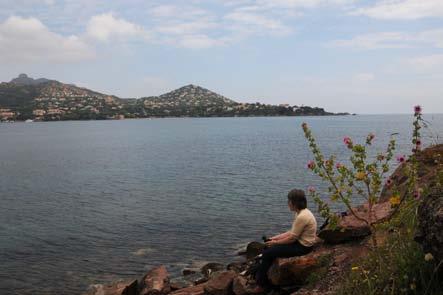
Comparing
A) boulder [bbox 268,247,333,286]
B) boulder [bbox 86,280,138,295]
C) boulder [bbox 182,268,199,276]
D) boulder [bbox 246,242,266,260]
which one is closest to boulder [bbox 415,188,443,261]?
boulder [bbox 268,247,333,286]

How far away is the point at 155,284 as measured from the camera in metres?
15.1

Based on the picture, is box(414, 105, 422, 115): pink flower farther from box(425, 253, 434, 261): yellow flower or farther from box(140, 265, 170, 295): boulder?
box(140, 265, 170, 295): boulder

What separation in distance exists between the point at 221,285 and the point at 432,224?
309 inches

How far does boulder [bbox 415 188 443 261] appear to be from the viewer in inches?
195

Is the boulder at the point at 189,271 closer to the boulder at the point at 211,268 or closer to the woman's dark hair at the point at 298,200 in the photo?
the boulder at the point at 211,268

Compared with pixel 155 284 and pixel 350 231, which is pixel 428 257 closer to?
pixel 350 231

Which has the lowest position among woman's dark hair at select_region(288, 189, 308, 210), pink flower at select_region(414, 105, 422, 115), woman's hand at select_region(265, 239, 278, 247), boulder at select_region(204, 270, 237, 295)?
boulder at select_region(204, 270, 237, 295)

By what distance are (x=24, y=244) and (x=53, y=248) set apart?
1.86 metres

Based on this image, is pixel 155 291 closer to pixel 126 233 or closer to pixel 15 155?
pixel 126 233

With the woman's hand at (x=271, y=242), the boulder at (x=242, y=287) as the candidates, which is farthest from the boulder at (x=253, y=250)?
the woman's hand at (x=271, y=242)

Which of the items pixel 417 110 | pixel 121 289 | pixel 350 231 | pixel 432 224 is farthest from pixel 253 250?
pixel 432 224

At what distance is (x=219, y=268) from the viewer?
1844cm

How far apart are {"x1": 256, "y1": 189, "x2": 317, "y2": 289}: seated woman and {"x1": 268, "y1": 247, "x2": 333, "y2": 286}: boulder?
0.13 meters

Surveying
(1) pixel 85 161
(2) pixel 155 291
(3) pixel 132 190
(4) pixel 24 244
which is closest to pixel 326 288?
(2) pixel 155 291
